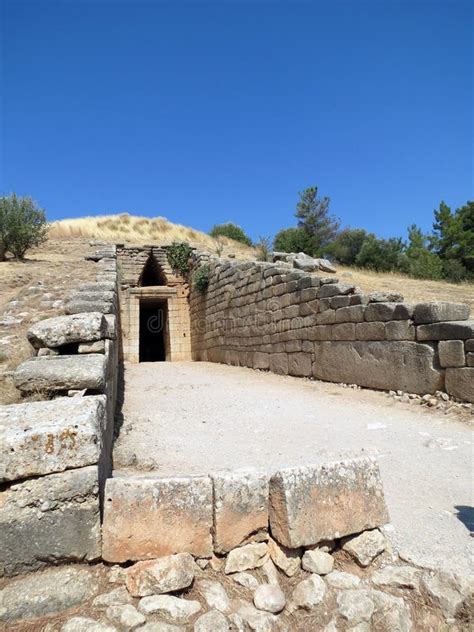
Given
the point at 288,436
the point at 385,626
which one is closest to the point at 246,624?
the point at 385,626

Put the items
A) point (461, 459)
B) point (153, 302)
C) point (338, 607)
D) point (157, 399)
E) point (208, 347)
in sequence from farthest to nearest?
point (153, 302) → point (208, 347) → point (157, 399) → point (461, 459) → point (338, 607)

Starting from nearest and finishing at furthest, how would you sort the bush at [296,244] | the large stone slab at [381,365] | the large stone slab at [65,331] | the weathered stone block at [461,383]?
the large stone slab at [65,331] → the weathered stone block at [461,383] → the large stone slab at [381,365] → the bush at [296,244]

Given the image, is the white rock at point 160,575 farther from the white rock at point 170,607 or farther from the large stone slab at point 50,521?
the large stone slab at point 50,521

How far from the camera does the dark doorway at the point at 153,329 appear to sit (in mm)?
Result: 16797

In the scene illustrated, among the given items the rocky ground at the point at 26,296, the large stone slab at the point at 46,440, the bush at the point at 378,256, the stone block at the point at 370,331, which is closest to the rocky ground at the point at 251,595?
the large stone slab at the point at 46,440

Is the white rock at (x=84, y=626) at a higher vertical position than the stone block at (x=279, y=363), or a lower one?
lower

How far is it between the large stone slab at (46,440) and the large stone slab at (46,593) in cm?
46

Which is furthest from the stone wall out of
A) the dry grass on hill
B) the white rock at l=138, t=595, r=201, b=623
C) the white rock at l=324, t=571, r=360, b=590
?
the dry grass on hill

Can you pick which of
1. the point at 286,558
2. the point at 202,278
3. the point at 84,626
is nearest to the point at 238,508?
the point at 286,558

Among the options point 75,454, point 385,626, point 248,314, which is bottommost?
point 385,626

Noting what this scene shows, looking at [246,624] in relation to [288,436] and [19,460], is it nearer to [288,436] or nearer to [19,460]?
[19,460]

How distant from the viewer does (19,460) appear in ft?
6.30

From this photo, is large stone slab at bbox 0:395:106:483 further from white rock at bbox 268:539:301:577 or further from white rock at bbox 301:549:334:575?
white rock at bbox 301:549:334:575

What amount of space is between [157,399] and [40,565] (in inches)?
165
